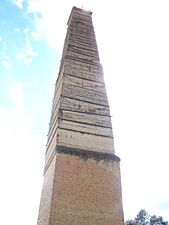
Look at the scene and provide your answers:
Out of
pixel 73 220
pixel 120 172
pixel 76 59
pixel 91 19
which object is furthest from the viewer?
pixel 91 19

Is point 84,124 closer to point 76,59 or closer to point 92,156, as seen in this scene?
point 92,156

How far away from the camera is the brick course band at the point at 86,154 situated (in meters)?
10.9

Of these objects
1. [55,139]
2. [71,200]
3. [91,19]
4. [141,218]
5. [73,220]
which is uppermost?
[91,19]

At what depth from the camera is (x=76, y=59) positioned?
14.4 metres

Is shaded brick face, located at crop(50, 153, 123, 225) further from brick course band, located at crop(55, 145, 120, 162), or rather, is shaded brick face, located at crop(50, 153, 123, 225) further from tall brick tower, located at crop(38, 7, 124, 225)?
brick course band, located at crop(55, 145, 120, 162)

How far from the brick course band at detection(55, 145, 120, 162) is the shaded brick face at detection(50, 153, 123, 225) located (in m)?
0.16

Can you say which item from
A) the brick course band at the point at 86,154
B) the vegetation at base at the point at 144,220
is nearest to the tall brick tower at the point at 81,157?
the brick course band at the point at 86,154

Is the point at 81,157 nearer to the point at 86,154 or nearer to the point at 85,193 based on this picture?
the point at 86,154

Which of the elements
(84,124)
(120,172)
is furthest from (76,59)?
(120,172)

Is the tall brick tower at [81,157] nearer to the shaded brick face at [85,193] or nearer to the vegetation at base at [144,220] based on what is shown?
the shaded brick face at [85,193]

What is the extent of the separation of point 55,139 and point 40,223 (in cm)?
325

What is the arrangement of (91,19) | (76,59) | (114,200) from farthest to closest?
(91,19) < (76,59) < (114,200)

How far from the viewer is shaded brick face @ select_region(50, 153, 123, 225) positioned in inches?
381

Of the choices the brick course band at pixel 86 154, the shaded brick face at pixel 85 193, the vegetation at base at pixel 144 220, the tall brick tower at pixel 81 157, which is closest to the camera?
the shaded brick face at pixel 85 193
